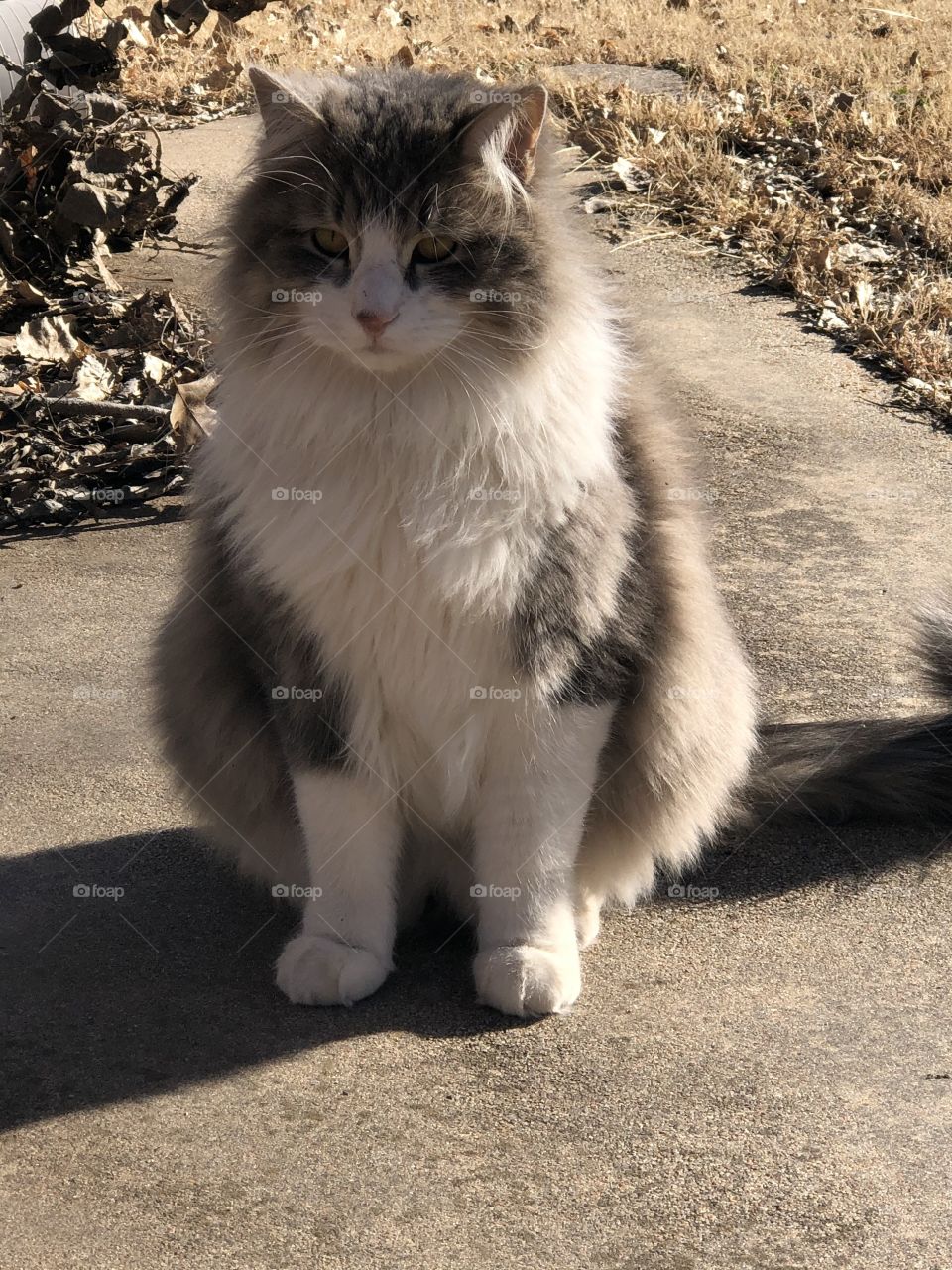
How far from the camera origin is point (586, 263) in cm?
266

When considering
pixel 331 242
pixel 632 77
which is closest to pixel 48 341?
pixel 331 242

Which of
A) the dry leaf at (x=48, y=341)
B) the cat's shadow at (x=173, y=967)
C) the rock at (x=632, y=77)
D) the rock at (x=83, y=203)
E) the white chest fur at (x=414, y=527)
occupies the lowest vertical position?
the cat's shadow at (x=173, y=967)

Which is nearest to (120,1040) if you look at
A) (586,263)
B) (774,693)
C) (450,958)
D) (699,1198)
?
(450,958)

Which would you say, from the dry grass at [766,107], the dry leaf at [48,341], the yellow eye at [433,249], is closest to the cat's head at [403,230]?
the yellow eye at [433,249]

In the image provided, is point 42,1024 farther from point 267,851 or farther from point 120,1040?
point 267,851

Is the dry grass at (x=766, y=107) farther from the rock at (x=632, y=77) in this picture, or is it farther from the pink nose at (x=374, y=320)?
the pink nose at (x=374, y=320)

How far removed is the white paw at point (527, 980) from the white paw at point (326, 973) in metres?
0.22

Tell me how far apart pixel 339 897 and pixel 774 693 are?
1.53m

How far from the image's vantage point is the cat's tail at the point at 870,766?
125 inches

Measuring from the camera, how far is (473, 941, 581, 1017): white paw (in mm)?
2658

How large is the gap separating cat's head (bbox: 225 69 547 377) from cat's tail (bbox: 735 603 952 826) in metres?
1.28

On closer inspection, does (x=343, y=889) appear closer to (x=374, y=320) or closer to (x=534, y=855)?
(x=534, y=855)

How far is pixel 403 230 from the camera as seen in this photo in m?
2.42

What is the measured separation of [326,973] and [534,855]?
46 cm
